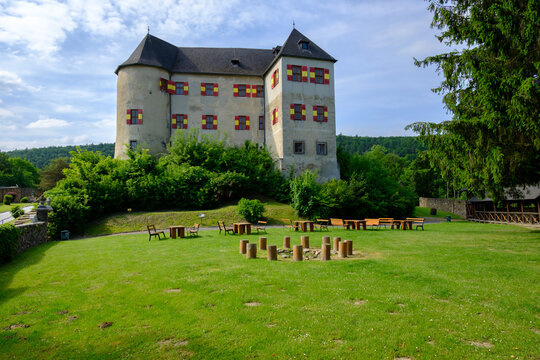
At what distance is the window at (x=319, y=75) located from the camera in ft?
105

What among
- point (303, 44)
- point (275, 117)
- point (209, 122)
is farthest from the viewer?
point (209, 122)

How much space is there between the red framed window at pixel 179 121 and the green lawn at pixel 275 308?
79.7ft

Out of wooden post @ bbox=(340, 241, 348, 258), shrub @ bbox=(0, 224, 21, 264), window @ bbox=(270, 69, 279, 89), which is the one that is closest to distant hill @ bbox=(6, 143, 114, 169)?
window @ bbox=(270, 69, 279, 89)

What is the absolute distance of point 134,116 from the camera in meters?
32.3

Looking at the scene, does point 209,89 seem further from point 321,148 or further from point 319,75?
point 321,148

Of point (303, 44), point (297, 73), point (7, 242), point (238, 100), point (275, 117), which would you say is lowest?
point (7, 242)

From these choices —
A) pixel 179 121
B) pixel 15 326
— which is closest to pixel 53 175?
pixel 179 121

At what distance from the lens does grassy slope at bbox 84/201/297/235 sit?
920 inches

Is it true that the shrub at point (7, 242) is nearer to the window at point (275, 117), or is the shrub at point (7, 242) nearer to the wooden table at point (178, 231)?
the wooden table at point (178, 231)

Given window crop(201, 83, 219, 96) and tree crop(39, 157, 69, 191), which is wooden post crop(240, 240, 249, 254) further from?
tree crop(39, 157, 69, 191)

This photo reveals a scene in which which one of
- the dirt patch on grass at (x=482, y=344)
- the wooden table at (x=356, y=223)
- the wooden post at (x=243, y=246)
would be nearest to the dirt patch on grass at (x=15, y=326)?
the dirt patch on grass at (x=482, y=344)

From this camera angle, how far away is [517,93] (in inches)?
458

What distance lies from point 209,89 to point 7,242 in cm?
2613

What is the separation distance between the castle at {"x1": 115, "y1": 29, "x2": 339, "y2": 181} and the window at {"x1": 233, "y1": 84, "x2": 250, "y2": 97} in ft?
0.34
